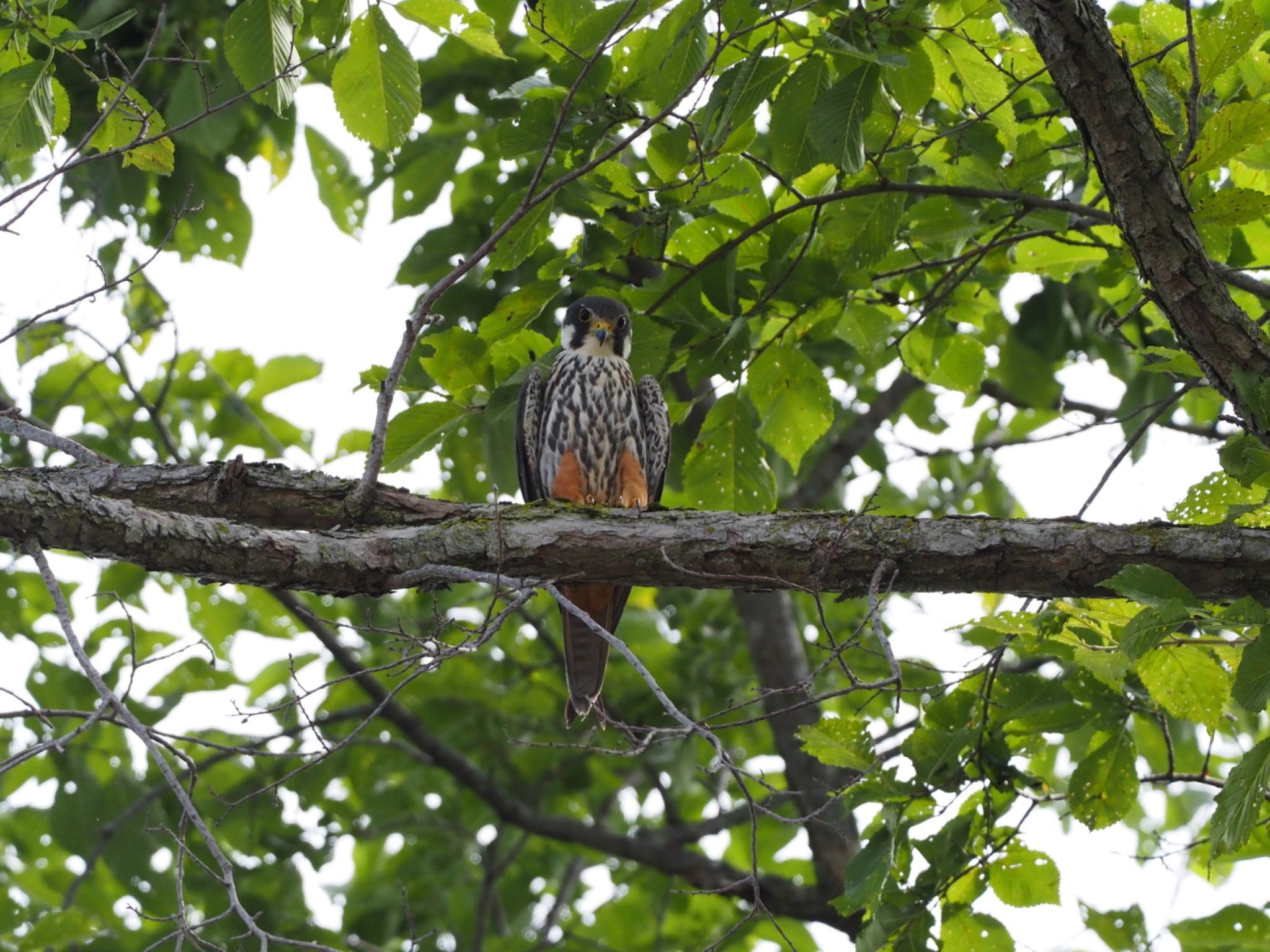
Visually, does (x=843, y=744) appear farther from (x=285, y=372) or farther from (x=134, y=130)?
(x=285, y=372)

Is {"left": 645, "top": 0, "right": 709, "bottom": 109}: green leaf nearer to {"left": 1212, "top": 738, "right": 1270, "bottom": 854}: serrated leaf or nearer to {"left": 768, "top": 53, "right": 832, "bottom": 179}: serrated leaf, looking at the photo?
{"left": 768, "top": 53, "right": 832, "bottom": 179}: serrated leaf

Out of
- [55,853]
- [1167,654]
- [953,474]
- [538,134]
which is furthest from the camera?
[953,474]

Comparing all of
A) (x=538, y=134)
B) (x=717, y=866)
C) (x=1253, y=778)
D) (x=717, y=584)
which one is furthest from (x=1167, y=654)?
(x=717, y=866)

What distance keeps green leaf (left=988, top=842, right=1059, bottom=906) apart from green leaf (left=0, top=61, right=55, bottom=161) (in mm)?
3092

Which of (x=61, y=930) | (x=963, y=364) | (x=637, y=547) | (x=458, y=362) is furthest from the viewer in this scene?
(x=963, y=364)

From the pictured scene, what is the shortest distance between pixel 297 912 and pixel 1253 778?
190 inches

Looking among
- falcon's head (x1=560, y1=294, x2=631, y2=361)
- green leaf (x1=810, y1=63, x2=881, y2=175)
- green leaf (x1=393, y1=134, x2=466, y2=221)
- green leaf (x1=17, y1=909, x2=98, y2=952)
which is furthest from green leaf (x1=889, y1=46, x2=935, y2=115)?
green leaf (x1=17, y1=909, x2=98, y2=952)

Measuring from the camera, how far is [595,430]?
4852mm

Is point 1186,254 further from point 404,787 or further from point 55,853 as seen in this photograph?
point 55,853

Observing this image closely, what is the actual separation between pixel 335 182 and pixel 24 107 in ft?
9.87

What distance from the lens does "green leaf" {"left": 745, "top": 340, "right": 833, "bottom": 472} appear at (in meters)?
3.68

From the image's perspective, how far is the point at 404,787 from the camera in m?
6.09

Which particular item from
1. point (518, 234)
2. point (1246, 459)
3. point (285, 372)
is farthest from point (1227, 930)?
point (285, 372)

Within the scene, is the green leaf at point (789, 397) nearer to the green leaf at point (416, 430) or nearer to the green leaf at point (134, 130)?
the green leaf at point (416, 430)
